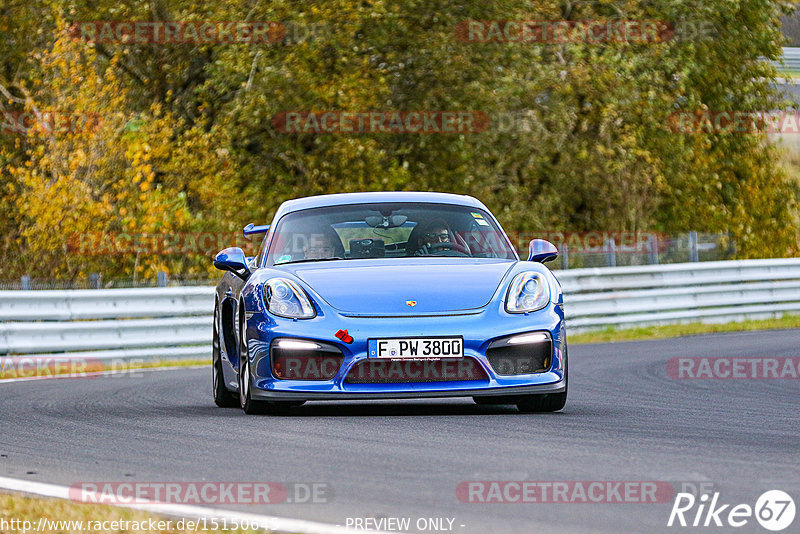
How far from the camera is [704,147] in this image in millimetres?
32688

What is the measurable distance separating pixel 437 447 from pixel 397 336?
4.44 ft

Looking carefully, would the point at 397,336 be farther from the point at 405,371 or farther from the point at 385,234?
the point at 385,234

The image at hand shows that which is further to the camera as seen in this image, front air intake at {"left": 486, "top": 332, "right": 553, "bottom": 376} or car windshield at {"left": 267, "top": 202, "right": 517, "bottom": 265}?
car windshield at {"left": 267, "top": 202, "right": 517, "bottom": 265}

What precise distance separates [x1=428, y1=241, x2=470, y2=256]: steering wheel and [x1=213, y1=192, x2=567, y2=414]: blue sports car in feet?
0.15

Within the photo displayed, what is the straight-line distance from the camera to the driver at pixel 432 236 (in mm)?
9531

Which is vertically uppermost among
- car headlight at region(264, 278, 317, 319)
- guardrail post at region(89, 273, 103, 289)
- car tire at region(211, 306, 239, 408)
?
car headlight at region(264, 278, 317, 319)

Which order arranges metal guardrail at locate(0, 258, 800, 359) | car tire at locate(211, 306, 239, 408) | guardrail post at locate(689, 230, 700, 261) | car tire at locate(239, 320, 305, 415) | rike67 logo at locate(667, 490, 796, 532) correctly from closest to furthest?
1. rike67 logo at locate(667, 490, 796, 532)
2. car tire at locate(239, 320, 305, 415)
3. car tire at locate(211, 306, 239, 408)
4. metal guardrail at locate(0, 258, 800, 359)
5. guardrail post at locate(689, 230, 700, 261)

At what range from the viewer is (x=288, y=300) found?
870 centimetres

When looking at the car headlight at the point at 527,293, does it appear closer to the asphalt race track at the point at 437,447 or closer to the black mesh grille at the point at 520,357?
the black mesh grille at the point at 520,357

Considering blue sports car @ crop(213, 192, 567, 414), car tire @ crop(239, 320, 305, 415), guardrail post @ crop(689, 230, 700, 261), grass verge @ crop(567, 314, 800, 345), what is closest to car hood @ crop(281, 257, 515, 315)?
blue sports car @ crop(213, 192, 567, 414)

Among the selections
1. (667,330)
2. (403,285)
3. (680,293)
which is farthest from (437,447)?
(680,293)

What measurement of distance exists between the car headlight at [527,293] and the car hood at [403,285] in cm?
11

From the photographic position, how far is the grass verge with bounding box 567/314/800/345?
20.0 m

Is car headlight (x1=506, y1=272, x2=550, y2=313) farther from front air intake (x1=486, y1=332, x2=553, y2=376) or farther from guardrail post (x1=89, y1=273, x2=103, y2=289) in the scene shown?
guardrail post (x1=89, y1=273, x2=103, y2=289)
